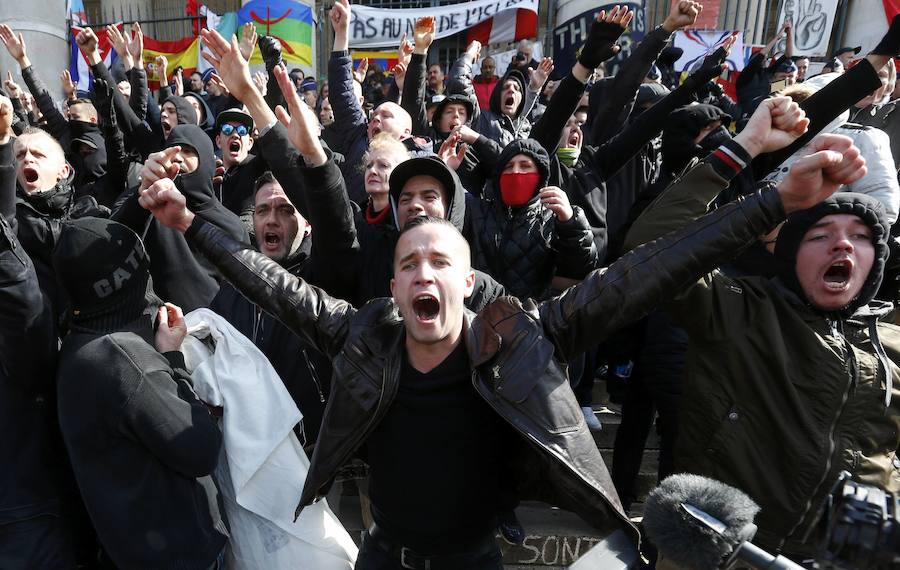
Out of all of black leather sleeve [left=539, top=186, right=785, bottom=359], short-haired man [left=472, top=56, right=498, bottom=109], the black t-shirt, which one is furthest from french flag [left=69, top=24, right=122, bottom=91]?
black leather sleeve [left=539, top=186, right=785, bottom=359]

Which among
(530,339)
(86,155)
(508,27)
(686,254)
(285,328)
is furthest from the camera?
(508,27)

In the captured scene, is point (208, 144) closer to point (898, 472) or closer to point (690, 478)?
point (690, 478)

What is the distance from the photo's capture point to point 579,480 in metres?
1.68

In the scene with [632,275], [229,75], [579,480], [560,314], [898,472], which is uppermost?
[229,75]

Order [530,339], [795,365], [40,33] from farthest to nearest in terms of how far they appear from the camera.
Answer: [40,33], [795,365], [530,339]

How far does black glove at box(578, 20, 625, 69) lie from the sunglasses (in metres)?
2.69

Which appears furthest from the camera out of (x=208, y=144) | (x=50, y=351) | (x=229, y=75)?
(x=208, y=144)

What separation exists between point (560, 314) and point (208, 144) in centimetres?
272

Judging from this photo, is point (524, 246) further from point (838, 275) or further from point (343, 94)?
point (343, 94)

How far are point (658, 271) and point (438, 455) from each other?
0.90 meters

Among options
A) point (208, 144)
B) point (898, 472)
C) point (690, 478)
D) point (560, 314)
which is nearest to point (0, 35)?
point (208, 144)

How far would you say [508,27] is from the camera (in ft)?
46.7

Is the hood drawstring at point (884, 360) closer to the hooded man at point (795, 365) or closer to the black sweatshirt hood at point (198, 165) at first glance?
the hooded man at point (795, 365)

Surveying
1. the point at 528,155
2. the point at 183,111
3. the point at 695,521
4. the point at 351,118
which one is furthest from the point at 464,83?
the point at 695,521
